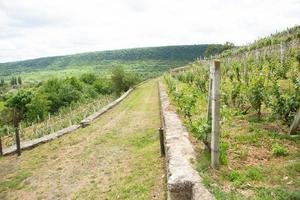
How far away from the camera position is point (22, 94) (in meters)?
53.2

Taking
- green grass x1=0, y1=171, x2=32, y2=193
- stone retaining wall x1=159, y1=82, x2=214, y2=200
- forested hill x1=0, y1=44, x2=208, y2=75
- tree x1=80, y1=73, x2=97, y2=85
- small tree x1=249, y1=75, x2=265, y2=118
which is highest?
forested hill x1=0, y1=44, x2=208, y2=75

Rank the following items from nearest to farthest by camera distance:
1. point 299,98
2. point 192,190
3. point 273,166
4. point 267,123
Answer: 1. point 192,190
2. point 273,166
3. point 299,98
4. point 267,123

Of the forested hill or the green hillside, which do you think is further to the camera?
the forested hill

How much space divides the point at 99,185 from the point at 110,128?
7.39 meters

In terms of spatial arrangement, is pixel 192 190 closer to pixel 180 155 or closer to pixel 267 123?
pixel 180 155

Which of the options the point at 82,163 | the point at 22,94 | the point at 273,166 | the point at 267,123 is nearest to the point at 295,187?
the point at 273,166

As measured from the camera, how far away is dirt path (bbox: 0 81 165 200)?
7.64m

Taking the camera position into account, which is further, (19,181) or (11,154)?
(11,154)

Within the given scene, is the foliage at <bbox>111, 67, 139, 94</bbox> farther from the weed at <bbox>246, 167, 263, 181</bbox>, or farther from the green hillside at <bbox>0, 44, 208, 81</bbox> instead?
the green hillside at <bbox>0, 44, 208, 81</bbox>

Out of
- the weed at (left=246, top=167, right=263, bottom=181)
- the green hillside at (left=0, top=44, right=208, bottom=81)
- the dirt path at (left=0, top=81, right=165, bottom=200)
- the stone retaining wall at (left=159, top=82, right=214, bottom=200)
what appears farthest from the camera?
the green hillside at (left=0, top=44, right=208, bottom=81)

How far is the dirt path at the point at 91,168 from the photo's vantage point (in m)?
7.64

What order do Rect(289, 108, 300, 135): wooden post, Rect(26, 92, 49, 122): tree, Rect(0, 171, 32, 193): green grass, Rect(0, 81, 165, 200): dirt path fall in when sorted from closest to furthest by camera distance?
Rect(289, 108, 300, 135): wooden post, Rect(0, 81, 165, 200): dirt path, Rect(0, 171, 32, 193): green grass, Rect(26, 92, 49, 122): tree

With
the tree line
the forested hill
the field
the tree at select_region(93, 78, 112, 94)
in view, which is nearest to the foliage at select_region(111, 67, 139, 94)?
the tree line

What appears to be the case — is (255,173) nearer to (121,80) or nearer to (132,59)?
(121,80)
